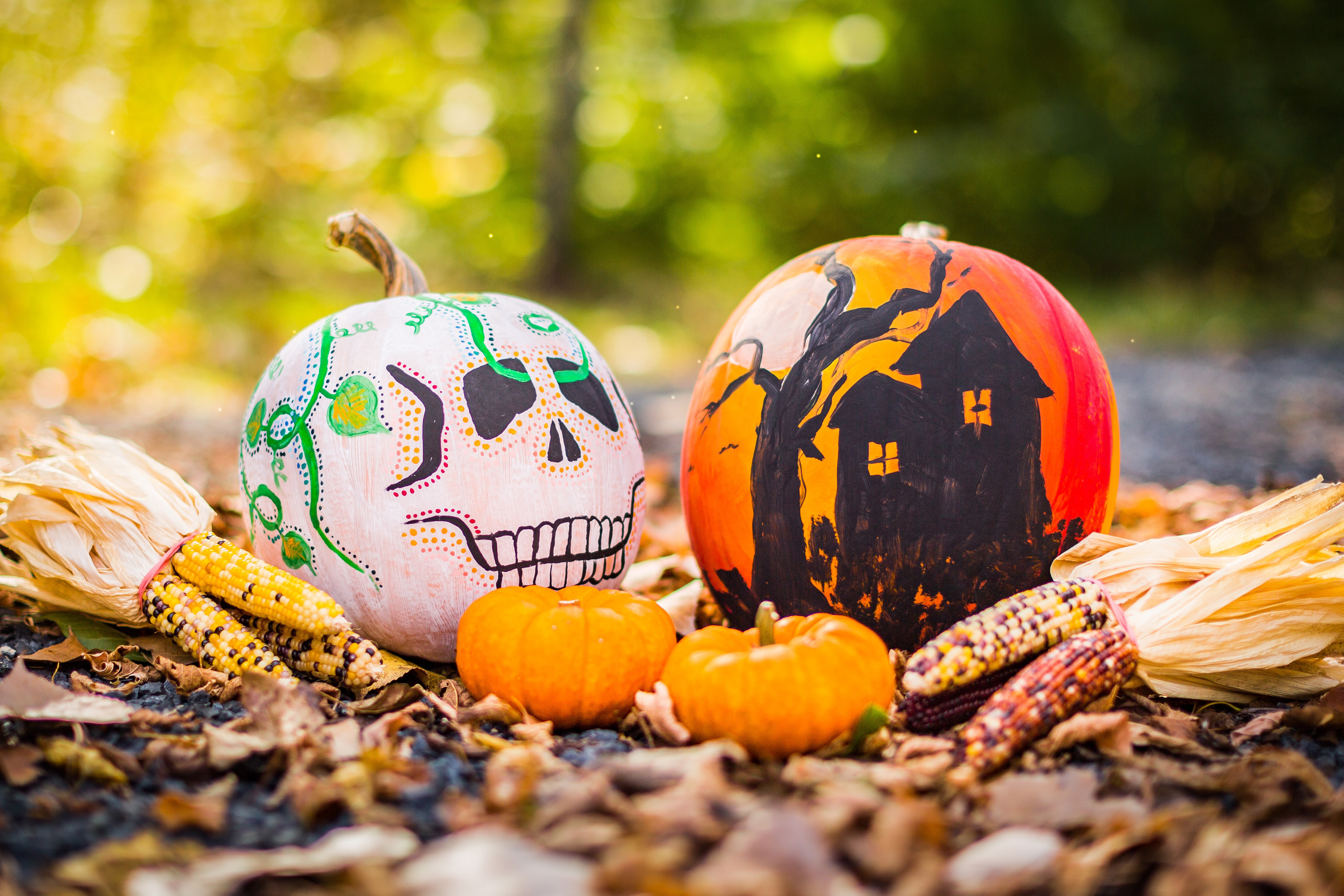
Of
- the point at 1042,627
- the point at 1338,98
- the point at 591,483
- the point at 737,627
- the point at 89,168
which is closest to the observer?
the point at 1042,627

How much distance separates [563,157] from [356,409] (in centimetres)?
1249

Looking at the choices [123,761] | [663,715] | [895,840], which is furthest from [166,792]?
[895,840]

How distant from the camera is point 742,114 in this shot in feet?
53.8

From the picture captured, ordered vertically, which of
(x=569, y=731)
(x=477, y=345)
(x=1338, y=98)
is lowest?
(x=569, y=731)

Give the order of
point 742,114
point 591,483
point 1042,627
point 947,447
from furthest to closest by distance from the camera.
A: point 742,114 → point 591,483 → point 947,447 → point 1042,627

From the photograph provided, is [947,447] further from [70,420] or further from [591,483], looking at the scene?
[70,420]

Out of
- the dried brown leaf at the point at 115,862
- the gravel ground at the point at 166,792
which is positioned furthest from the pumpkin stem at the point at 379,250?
the dried brown leaf at the point at 115,862

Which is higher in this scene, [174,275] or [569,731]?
[174,275]

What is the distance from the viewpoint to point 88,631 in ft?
9.49

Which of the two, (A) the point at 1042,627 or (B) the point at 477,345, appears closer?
(A) the point at 1042,627

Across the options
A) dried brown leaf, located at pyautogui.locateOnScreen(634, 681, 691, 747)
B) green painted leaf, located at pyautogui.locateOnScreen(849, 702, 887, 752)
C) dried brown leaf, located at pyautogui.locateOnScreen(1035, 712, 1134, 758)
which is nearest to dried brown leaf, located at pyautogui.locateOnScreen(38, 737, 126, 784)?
dried brown leaf, located at pyautogui.locateOnScreen(634, 681, 691, 747)

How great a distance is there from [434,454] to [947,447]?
1460mm

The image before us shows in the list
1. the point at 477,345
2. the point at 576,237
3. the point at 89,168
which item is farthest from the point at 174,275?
the point at 477,345

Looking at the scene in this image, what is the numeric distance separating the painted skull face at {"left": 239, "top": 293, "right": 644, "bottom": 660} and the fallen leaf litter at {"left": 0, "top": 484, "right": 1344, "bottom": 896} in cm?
34
